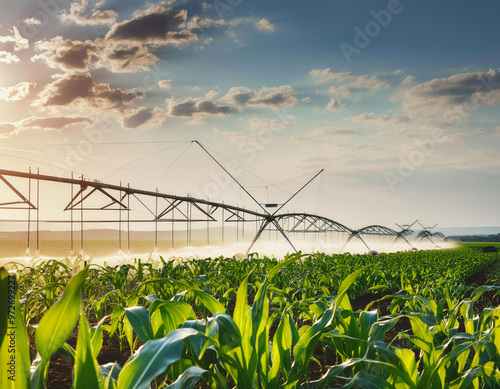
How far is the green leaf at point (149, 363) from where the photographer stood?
1438 millimetres

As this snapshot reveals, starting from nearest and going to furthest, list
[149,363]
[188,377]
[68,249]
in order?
[149,363]
[188,377]
[68,249]

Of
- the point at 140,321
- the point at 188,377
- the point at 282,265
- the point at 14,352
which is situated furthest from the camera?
the point at 140,321

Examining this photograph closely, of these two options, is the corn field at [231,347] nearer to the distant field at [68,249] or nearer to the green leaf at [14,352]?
the green leaf at [14,352]

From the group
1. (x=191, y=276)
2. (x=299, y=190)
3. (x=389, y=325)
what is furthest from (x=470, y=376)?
(x=299, y=190)

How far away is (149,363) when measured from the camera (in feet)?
4.84

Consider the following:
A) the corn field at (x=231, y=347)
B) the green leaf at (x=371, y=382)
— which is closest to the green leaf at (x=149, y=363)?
the corn field at (x=231, y=347)

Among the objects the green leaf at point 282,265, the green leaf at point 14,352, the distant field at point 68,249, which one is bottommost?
the distant field at point 68,249

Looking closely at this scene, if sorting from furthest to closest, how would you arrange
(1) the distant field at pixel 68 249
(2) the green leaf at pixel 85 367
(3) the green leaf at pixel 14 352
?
(1) the distant field at pixel 68 249 < (2) the green leaf at pixel 85 367 < (3) the green leaf at pixel 14 352

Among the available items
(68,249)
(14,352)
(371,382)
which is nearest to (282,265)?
(371,382)

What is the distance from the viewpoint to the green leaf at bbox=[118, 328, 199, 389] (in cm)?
144

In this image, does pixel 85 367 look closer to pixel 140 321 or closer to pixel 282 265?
pixel 140 321

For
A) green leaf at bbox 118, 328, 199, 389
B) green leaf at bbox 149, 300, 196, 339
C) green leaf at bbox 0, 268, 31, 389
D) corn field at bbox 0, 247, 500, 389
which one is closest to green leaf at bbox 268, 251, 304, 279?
corn field at bbox 0, 247, 500, 389

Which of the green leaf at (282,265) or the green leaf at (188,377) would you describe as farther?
the green leaf at (282,265)

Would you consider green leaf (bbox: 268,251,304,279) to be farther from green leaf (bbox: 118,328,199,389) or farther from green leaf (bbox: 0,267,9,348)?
green leaf (bbox: 0,267,9,348)
